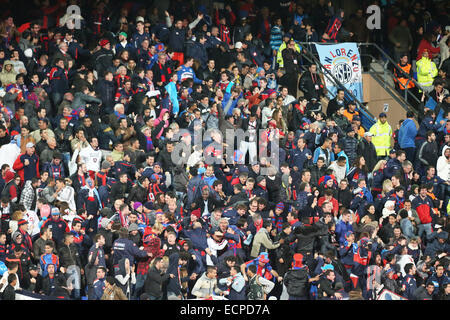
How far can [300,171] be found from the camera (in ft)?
63.4

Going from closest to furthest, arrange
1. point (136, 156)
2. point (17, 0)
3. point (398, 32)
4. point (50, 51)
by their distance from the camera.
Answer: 1. point (136, 156)
2. point (50, 51)
3. point (17, 0)
4. point (398, 32)

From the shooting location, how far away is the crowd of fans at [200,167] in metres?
16.5

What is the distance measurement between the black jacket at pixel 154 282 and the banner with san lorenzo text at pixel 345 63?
345 inches

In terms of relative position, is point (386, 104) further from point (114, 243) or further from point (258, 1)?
point (114, 243)

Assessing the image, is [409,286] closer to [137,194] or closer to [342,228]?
[342,228]

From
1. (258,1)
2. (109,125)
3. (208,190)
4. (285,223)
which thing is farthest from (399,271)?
(258,1)

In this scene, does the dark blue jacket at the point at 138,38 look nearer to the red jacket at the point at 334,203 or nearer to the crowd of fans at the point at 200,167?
the crowd of fans at the point at 200,167

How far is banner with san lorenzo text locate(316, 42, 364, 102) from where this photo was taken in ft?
77.3

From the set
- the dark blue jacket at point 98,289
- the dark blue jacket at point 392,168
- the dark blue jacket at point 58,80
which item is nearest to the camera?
the dark blue jacket at point 98,289

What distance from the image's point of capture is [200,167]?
61.3 ft

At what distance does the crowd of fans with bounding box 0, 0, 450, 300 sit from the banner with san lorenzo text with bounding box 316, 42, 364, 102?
1.75 ft

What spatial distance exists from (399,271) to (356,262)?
72cm

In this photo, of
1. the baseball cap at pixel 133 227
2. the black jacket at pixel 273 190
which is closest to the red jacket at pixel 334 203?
the black jacket at pixel 273 190

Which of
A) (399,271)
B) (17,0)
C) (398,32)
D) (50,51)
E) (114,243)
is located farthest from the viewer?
(398,32)
